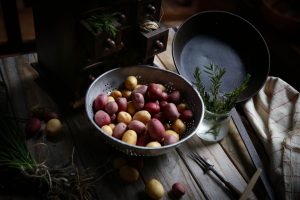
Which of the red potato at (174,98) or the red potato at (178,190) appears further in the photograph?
the red potato at (174,98)

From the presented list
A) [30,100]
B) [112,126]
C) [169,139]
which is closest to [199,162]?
[169,139]

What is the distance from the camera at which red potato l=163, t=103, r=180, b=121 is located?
95 cm

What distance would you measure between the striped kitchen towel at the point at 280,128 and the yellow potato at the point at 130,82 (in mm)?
349

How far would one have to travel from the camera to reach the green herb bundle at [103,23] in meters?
0.88

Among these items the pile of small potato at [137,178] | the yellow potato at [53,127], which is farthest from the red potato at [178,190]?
the yellow potato at [53,127]

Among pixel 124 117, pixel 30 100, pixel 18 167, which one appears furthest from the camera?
pixel 30 100

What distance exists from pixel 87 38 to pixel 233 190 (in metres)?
0.51

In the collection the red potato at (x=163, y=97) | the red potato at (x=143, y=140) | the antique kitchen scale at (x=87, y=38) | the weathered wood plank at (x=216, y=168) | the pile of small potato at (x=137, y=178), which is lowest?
the weathered wood plank at (x=216, y=168)

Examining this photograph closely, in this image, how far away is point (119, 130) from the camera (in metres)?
0.89

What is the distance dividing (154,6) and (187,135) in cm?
36

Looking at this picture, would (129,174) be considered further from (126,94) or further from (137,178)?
(126,94)

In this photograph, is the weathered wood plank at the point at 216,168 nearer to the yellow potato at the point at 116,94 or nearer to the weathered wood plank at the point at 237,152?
the weathered wood plank at the point at 237,152

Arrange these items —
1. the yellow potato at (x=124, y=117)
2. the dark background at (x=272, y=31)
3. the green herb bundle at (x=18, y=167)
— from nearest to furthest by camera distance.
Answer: the green herb bundle at (x=18, y=167) → the yellow potato at (x=124, y=117) → the dark background at (x=272, y=31)

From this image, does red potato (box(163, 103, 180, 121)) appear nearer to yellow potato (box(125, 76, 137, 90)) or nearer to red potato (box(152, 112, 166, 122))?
red potato (box(152, 112, 166, 122))
